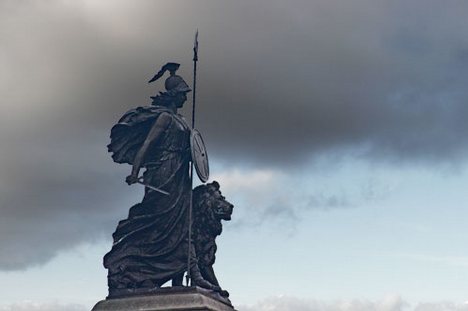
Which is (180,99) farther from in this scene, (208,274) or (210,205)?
(208,274)

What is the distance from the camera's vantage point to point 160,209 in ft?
Answer: 146

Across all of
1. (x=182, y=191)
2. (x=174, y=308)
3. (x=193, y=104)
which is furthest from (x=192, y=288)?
(x=193, y=104)

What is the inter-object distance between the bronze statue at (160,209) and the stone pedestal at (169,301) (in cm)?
33

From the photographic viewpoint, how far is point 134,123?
4522 cm

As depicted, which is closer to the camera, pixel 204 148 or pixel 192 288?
pixel 192 288

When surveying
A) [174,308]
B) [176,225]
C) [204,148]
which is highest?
[204,148]

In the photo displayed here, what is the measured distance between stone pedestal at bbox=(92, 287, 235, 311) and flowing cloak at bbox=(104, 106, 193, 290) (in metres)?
0.69

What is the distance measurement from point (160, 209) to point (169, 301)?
3.47m

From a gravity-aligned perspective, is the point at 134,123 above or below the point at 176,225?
above

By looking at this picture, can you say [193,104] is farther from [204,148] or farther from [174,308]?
[174,308]

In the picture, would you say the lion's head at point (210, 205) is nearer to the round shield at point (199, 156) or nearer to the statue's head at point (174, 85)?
the round shield at point (199, 156)

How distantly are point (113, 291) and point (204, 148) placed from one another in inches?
233

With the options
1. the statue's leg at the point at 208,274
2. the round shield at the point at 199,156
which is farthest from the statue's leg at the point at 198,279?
the round shield at the point at 199,156

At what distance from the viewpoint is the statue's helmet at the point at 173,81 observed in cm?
4566
